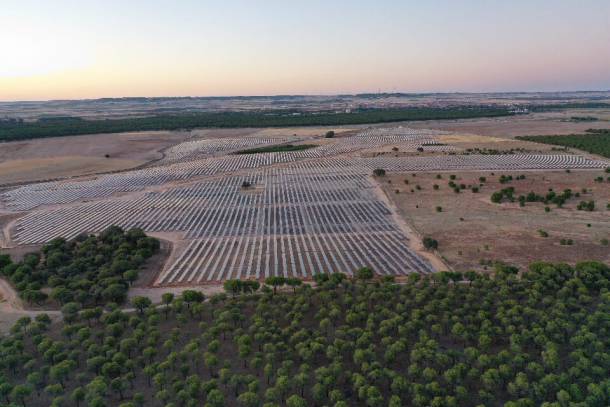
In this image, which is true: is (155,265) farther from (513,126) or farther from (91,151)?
(513,126)

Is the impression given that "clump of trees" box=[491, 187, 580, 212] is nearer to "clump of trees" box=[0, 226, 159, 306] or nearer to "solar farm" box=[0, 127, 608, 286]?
"solar farm" box=[0, 127, 608, 286]

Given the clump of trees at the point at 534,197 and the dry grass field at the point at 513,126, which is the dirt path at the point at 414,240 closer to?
the clump of trees at the point at 534,197

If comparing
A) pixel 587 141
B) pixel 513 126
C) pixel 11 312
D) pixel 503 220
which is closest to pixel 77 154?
pixel 11 312

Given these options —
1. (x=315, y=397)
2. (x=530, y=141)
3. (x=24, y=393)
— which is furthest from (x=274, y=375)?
(x=530, y=141)

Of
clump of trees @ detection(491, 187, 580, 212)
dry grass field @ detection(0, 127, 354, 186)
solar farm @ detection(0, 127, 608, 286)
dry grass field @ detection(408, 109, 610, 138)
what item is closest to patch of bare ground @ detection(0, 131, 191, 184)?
dry grass field @ detection(0, 127, 354, 186)

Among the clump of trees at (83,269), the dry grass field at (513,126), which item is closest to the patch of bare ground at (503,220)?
the clump of trees at (83,269)

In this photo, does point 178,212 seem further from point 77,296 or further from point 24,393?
point 24,393
